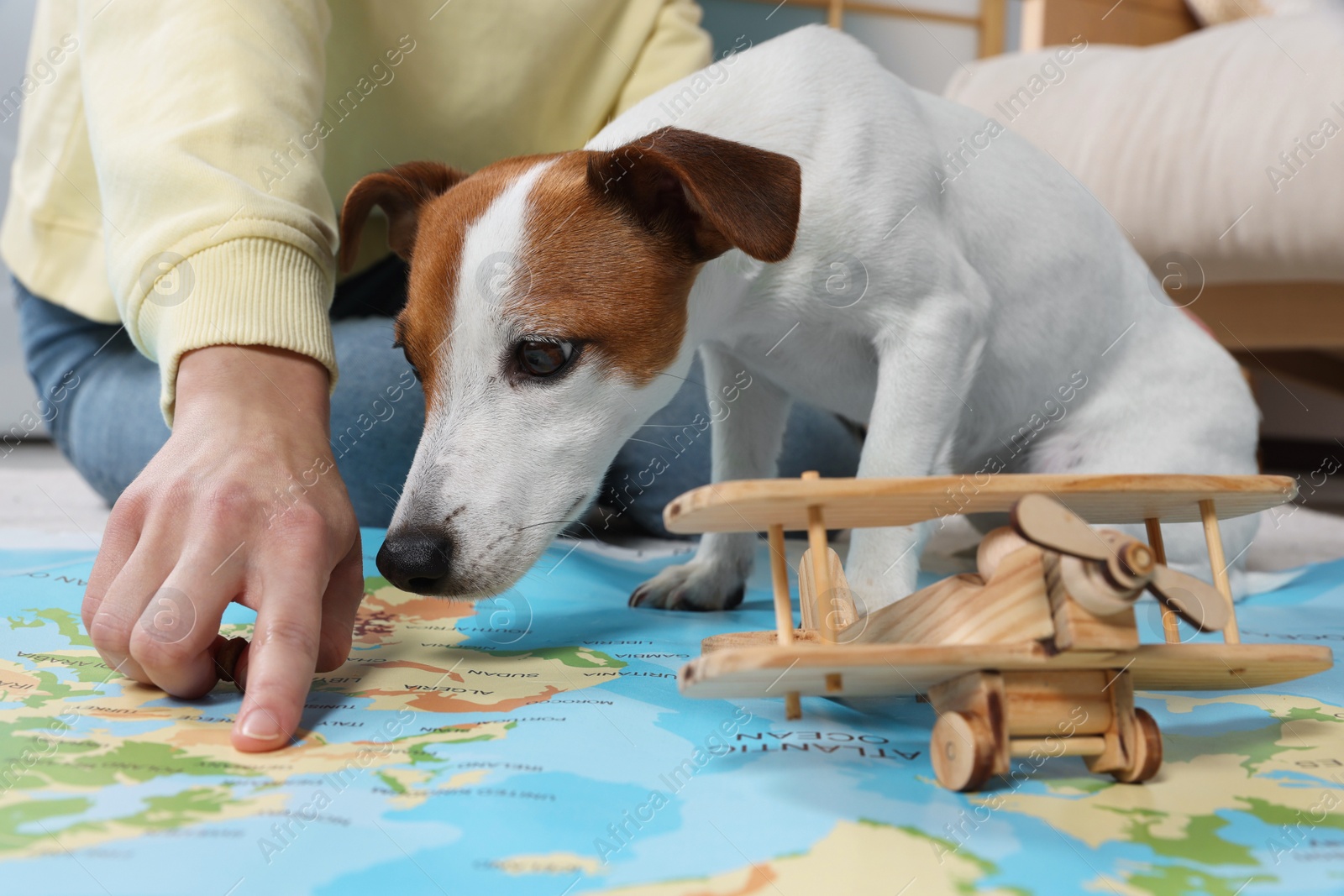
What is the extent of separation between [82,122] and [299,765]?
1478 mm

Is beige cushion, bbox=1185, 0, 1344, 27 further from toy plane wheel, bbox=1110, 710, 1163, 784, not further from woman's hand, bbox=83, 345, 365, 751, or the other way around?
woman's hand, bbox=83, 345, 365, 751

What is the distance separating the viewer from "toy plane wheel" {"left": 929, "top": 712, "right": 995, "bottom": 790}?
0.65 m

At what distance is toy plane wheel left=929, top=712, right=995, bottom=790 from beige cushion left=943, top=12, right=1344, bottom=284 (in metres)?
1.97

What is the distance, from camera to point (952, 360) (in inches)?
46.3

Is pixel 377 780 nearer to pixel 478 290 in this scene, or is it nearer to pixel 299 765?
pixel 299 765

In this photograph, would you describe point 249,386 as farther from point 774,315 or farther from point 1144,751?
point 1144,751

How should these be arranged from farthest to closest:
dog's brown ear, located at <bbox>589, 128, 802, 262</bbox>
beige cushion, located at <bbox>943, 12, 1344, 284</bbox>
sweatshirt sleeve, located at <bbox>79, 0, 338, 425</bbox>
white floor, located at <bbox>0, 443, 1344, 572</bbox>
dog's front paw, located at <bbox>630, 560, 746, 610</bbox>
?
1. beige cushion, located at <bbox>943, 12, 1344, 284</bbox>
2. white floor, located at <bbox>0, 443, 1344, 572</bbox>
3. dog's front paw, located at <bbox>630, 560, 746, 610</bbox>
4. sweatshirt sleeve, located at <bbox>79, 0, 338, 425</bbox>
5. dog's brown ear, located at <bbox>589, 128, 802, 262</bbox>

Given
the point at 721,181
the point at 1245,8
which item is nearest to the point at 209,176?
the point at 721,181

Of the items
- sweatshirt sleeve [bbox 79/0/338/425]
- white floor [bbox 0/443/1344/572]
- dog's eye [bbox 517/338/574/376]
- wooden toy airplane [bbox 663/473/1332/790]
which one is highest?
sweatshirt sleeve [bbox 79/0/338/425]

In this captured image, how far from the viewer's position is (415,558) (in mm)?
920

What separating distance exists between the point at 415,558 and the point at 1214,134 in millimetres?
2253

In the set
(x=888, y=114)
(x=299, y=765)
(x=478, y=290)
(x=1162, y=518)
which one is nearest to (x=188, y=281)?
(x=478, y=290)

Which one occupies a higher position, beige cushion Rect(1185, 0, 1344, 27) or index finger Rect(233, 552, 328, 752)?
beige cushion Rect(1185, 0, 1344, 27)

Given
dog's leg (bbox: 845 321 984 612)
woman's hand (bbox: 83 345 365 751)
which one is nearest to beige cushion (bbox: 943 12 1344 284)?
dog's leg (bbox: 845 321 984 612)
